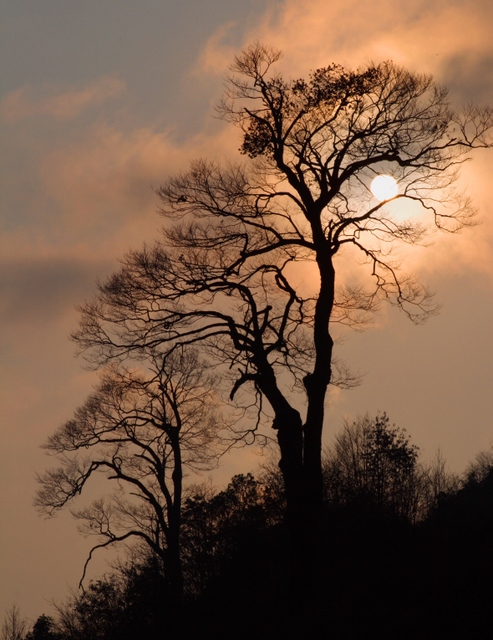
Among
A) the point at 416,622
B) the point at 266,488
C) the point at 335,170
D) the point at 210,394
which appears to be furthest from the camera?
Result: the point at 266,488

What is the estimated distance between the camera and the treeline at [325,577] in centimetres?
1756

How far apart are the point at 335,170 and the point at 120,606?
16.1 meters

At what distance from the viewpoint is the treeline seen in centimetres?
1756

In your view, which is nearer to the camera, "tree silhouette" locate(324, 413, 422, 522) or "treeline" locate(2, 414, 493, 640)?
"treeline" locate(2, 414, 493, 640)

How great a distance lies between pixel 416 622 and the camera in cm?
1719

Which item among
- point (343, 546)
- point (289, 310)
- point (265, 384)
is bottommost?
point (343, 546)

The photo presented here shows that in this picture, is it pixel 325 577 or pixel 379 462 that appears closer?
pixel 325 577

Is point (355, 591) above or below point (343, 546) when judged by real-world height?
below

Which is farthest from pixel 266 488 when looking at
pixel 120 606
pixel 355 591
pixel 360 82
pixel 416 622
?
pixel 360 82

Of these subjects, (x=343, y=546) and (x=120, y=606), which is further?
(x=120, y=606)

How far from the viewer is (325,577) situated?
2094cm

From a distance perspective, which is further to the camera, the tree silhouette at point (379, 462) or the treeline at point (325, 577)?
the tree silhouette at point (379, 462)

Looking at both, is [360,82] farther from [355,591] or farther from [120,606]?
[120,606]

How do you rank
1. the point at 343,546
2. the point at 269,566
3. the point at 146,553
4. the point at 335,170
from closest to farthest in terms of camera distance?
the point at 335,170, the point at 343,546, the point at 269,566, the point at 146,553
